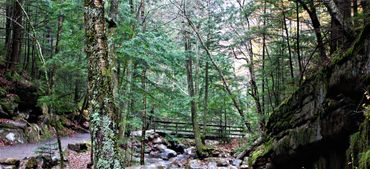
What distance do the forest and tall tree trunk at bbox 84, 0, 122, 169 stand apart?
0.04ft

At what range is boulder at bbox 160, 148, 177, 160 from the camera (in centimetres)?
1877

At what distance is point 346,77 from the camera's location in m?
5.54

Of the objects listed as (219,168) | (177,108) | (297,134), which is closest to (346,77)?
(297,134)

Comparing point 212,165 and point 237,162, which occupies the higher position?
point 237,162

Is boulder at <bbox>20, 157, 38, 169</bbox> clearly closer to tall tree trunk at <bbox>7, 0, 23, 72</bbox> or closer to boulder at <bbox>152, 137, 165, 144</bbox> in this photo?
tall tree trunk at <bbox>7, 0, 23, 72</bbox>

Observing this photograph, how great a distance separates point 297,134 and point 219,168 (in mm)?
Answer: 5806

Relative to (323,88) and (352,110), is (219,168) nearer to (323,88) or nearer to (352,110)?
(323,88)

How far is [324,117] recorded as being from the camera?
6.17 meters

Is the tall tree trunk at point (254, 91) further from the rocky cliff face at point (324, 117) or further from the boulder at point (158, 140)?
the boulder at point (158, 140)

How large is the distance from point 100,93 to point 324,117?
13.6 ft

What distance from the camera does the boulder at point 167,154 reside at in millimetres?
18769

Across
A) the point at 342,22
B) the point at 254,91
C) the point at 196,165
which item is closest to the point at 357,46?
the point at 342,22

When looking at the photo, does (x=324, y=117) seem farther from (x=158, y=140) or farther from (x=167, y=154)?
(x=158, y=140)

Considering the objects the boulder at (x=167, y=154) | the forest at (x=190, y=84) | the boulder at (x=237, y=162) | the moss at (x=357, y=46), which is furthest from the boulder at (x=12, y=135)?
the moss at (x=357, y=46)
